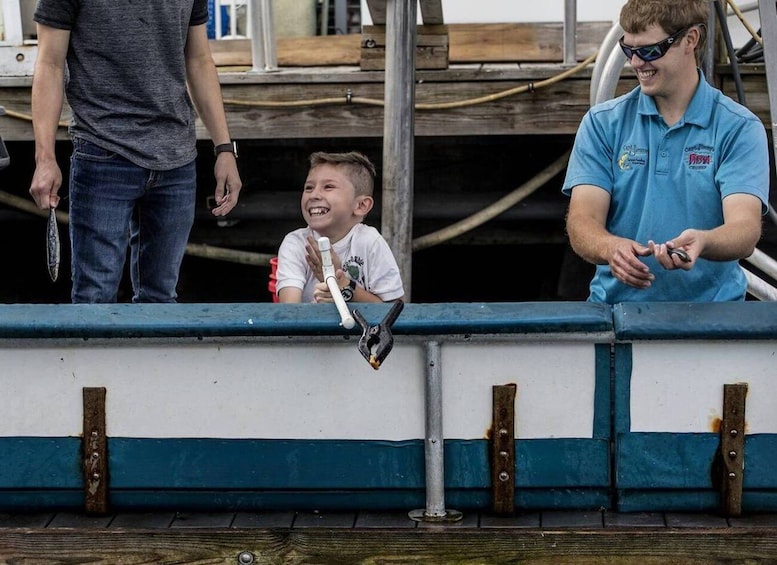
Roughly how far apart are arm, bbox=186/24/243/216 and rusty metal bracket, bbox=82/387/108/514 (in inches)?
40.2

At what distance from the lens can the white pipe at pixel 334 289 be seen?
2.45m

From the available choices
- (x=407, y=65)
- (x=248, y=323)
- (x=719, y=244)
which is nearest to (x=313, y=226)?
(x=248, y=323)

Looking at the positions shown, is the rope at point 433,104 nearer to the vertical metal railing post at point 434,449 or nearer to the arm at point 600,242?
the arm at point 600,242

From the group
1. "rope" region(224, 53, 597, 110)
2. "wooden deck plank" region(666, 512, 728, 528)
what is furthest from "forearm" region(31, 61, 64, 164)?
Result: "rope" region(224, 53, 597, 110)

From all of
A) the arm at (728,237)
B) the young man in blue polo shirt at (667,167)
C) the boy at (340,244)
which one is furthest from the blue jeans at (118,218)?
the arm at (728,237)

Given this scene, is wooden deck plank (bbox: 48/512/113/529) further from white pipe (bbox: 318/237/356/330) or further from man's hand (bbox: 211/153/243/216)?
man's hand (bbox: 211/153/243/216)

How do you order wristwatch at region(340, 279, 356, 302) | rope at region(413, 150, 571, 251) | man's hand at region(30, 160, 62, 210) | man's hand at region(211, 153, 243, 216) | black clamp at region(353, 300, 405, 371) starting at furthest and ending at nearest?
rope at region(413, 150, 571, 251)
man's hand at region(211, 153, 243, 216)
man's hand at region(30, 160, 62, 210)
wristwatch at region(340, 279, 356, 302)
black clamp at region(353, 300, 405, 371)

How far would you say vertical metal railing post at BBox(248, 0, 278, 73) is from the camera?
5.32 meters

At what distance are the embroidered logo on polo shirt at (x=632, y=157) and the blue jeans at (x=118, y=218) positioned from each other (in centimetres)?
127

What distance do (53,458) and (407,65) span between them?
2368mm

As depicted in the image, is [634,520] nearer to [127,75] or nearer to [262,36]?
[127,75]

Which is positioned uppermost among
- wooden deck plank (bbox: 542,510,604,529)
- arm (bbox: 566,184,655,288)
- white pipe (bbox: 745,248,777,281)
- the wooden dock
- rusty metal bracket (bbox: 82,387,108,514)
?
arm (bbox: 566,184,655,288)

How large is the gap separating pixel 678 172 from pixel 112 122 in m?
1.51

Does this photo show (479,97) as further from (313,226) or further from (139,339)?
(139,339)
